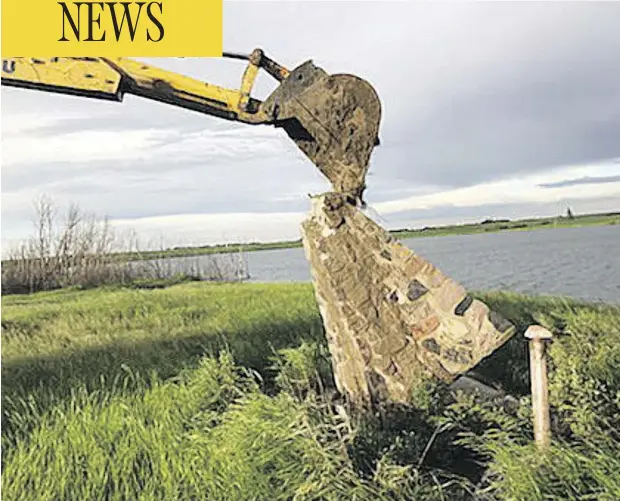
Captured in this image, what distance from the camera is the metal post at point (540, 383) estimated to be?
2.85 meters

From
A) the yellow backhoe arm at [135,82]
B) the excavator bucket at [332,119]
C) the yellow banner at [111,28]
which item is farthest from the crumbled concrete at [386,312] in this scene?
the yellow banner at [111,28]

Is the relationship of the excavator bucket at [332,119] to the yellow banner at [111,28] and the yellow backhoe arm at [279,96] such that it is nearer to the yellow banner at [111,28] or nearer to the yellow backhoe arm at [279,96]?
the yellow backhoe arm at [279,96]

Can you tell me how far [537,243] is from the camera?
1166cm

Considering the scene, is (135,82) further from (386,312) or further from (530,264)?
(530,264)

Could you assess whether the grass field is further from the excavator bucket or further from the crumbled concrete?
the excavator bucket

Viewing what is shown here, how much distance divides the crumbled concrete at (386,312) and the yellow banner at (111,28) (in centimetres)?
109

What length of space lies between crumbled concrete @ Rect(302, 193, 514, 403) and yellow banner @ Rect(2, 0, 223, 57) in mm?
1091

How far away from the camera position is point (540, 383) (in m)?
2.85

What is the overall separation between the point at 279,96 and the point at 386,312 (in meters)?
1.21

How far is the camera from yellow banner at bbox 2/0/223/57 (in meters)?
3.04

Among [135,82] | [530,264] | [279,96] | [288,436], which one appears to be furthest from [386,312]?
[530,264]

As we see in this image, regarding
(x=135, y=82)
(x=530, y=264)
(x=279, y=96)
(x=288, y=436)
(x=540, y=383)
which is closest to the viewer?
(x=540, y=383)

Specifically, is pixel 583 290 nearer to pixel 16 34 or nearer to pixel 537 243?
pixel 537 243

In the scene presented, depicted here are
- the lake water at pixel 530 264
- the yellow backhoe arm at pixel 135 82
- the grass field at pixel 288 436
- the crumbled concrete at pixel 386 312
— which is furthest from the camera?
the lake water at pixel 530 264
